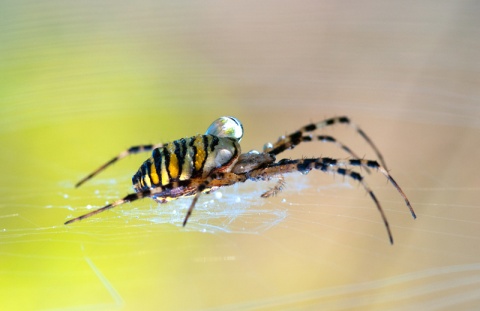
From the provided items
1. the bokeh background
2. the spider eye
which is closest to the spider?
the spider eye

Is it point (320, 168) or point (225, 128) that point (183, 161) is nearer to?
point (225, 128)

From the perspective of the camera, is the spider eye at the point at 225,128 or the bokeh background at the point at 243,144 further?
the spider eye at the point at 225,128

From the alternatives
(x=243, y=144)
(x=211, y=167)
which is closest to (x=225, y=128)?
(x=211, y=167)

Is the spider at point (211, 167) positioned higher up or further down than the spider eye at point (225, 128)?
further down

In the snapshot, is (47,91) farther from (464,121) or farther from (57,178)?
(464,121)

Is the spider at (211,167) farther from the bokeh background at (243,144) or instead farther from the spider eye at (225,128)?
the bokeh background at (243,144)

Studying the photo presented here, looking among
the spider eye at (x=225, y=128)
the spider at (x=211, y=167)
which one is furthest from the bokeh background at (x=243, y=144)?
the spider eye at (x=225, y=128)

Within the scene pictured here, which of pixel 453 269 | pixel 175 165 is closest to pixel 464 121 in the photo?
pixel 453 269
